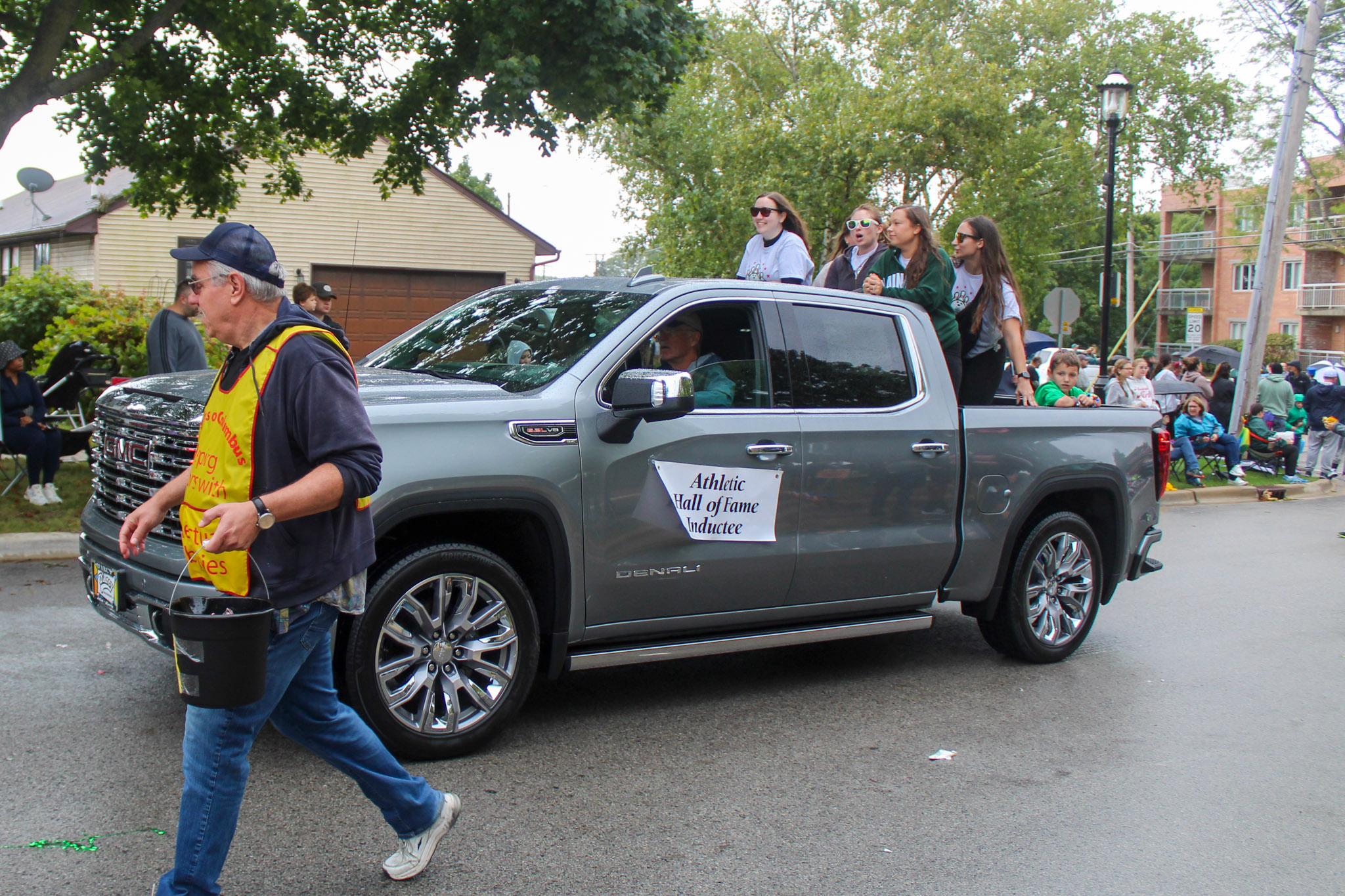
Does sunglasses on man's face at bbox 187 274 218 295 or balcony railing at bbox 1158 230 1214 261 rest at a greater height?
balcony railing at bbox 1158 230 1214 261

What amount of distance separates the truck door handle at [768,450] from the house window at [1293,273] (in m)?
59.5

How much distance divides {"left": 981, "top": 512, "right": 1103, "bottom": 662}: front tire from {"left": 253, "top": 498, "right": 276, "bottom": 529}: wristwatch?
170 inches

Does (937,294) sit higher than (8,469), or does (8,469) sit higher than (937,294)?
(937,294)

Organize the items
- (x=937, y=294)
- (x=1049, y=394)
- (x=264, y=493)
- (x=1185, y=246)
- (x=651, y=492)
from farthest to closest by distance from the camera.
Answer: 1. (x=1185, y=246)
2. (x=1049, y=394)
3. (x=937, y=294)
4. (x=651, y=492)
5. (x=264, y=493)

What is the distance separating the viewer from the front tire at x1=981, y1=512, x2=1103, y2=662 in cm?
606

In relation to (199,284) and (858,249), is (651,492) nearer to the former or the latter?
(199,284)

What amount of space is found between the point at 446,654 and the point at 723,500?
4.34ft

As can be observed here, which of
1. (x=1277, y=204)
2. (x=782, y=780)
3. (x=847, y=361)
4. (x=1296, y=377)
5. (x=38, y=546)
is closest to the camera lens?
(x=782, y=780)

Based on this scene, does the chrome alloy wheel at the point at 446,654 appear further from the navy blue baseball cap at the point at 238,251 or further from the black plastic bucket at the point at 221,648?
the navy blue baseball cap at the point at 238,251

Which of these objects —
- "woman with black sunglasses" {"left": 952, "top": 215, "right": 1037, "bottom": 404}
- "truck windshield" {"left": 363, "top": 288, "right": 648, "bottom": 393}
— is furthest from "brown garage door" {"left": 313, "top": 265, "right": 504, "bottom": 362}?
"truck windshield" {"left": 363, "top": 288, "right": 648, "bottom": 393}

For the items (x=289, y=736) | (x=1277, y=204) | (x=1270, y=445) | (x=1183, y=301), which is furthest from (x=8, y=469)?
(x=1183, y=301)

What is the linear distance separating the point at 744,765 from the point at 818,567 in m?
1.02

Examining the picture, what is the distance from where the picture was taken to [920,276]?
20.6 feet

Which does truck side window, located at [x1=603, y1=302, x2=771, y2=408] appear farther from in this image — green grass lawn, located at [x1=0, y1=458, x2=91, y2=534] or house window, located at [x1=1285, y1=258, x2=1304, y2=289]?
house window, located at [x1=1285, y1=258, x2=1304, y2=289]
